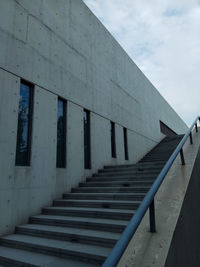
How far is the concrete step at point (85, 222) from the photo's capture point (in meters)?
A: 3.09

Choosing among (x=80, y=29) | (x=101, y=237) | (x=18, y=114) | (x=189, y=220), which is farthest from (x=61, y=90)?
(x=189, y=220)

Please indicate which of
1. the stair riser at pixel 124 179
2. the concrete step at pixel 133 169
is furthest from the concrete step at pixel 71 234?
the concrete step at pixel 133 169

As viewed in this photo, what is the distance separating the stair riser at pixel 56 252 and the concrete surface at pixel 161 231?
732 mm

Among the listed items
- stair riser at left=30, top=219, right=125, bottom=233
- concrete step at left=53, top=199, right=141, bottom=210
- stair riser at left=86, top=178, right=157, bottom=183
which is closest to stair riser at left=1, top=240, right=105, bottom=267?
stair riser at left=30, top=219, right=125, bottom=233

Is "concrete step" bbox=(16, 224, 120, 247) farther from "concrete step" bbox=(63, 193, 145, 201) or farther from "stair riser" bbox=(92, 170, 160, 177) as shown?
"stair riser" bbox=(92, 170, 160, 177)

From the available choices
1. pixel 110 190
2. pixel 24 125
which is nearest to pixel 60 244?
pixel 110 190

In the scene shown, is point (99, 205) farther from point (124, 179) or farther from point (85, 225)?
point (124, 179)

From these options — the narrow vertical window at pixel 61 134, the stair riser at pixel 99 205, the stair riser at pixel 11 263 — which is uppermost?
the narrow vertical window at pixel 61 134

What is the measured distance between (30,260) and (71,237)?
0.64m

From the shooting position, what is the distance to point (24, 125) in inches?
172

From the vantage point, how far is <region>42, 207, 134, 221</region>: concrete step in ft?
11.1

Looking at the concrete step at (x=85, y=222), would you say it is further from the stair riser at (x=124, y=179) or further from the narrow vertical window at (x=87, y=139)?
the narrow vertical window at (x=87, y=139)

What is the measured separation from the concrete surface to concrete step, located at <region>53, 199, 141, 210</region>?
2.81ft

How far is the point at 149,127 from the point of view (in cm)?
1174
